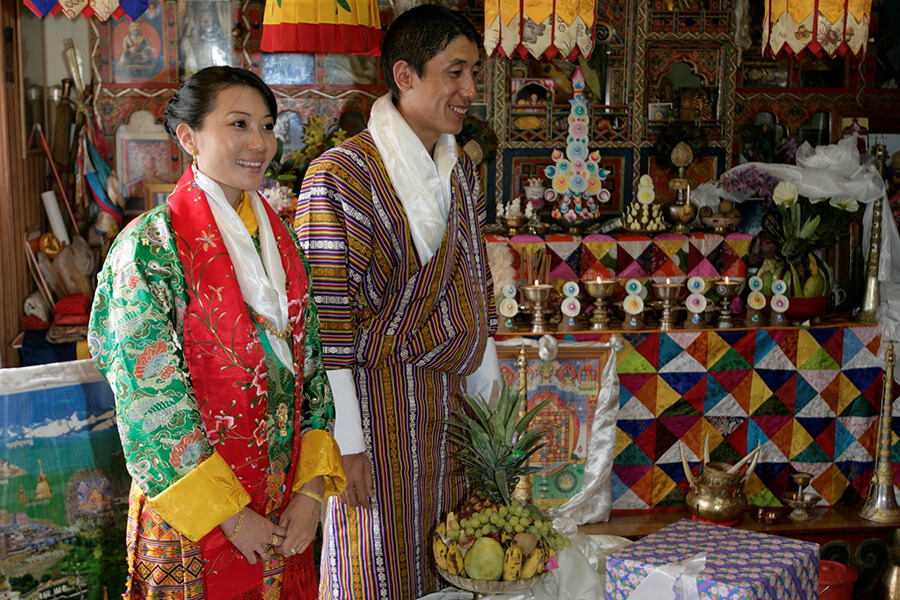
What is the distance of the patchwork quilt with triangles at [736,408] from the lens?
4395 mm

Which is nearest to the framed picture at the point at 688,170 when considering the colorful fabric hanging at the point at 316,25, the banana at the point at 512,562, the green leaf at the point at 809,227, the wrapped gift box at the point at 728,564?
the green leaf at the point at 809,227

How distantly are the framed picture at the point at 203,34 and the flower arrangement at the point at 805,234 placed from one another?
11.0 feet

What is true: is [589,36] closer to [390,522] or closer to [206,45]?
[390,522]

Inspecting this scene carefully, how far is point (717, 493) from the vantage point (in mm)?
4109

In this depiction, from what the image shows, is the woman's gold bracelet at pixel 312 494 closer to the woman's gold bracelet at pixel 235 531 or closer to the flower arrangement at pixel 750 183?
the woman's gold bracelet at pixel 235 531

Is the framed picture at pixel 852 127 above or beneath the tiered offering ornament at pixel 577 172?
above

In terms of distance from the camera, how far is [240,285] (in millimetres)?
1745

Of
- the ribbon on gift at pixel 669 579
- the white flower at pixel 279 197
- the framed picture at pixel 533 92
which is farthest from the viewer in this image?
the framed picture at pixel 533 92

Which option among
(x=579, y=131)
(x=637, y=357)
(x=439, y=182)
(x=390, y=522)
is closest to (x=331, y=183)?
(x=439, y=182)

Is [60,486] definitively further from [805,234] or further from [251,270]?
[805,234]

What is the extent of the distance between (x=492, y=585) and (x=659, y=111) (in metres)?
4.15

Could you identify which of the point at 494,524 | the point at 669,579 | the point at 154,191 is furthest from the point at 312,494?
the point at 154,191

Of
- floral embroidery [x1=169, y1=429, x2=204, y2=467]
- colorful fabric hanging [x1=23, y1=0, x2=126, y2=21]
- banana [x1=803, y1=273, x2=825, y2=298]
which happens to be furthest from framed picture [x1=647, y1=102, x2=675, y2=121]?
floral embroidery [x1=169, y1=429, x2=204, y2=467]

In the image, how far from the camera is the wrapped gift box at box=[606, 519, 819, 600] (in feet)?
6.19
